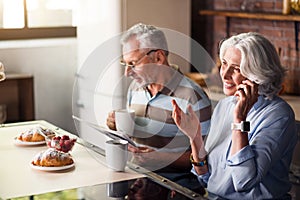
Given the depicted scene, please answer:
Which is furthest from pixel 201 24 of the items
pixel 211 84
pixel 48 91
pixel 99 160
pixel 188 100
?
pixel 99 160

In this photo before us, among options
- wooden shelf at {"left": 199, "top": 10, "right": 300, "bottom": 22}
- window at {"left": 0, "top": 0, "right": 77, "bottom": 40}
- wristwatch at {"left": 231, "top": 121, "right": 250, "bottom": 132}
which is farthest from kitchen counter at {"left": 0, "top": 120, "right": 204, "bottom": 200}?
window at {"left": 0, "top": 0, "right": 77, "bottom": 40}

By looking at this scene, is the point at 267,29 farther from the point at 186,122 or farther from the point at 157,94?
the point at 186,122

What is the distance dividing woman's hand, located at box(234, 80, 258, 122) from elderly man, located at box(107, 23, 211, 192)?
516mm

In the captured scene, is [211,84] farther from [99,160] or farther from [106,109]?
[99,160]

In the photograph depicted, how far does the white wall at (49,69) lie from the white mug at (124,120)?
2.48 meters

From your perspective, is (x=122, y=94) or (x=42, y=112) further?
(x=42, y=112)

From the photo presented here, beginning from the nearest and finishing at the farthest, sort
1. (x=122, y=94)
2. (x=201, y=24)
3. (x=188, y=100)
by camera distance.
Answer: (x=188, y=100) < (x=122, y=94) < (x=201, y=24)

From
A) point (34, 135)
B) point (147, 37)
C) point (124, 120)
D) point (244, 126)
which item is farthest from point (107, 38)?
point (244, 126)

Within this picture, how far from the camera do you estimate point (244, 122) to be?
7.22ft

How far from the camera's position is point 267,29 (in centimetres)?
422

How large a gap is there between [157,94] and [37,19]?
2.27 metres

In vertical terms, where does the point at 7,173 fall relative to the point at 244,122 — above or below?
below

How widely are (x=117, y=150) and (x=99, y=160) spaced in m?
0.19

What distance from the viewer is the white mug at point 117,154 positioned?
2.29 m
